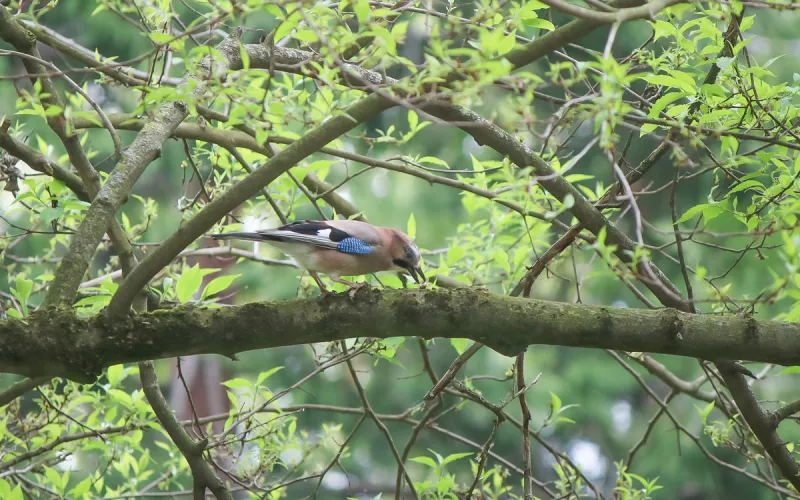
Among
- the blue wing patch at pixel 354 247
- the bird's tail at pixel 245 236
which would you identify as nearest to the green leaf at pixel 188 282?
the bird's tail at pixel 245 236

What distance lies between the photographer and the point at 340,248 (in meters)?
4.61

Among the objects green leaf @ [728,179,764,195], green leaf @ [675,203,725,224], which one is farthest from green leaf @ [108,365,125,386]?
green leaf @ [728,179,764,195]

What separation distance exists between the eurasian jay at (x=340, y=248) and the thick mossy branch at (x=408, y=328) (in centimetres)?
106

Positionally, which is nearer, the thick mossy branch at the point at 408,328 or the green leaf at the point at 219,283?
the thick mossy branch at the point at 408,328

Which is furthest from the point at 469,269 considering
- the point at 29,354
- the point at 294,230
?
the point at 29,354

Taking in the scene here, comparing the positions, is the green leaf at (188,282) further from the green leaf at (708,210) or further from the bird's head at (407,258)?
the green leaf at (708,210)

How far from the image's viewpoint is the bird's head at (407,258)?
4852mm

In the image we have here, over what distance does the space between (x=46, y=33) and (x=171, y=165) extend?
1081 centimetres

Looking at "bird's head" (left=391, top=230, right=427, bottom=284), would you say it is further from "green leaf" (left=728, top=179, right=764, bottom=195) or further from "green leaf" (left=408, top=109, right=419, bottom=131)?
"green leaf" (left=728, top=179, right=764, bottom=195)

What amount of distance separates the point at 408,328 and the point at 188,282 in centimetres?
101

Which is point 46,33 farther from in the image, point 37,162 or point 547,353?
point 547,353

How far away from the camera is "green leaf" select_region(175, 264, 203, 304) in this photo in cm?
358

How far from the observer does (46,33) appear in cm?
409

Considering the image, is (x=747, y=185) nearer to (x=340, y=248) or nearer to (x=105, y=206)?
(x=340, y=248)
